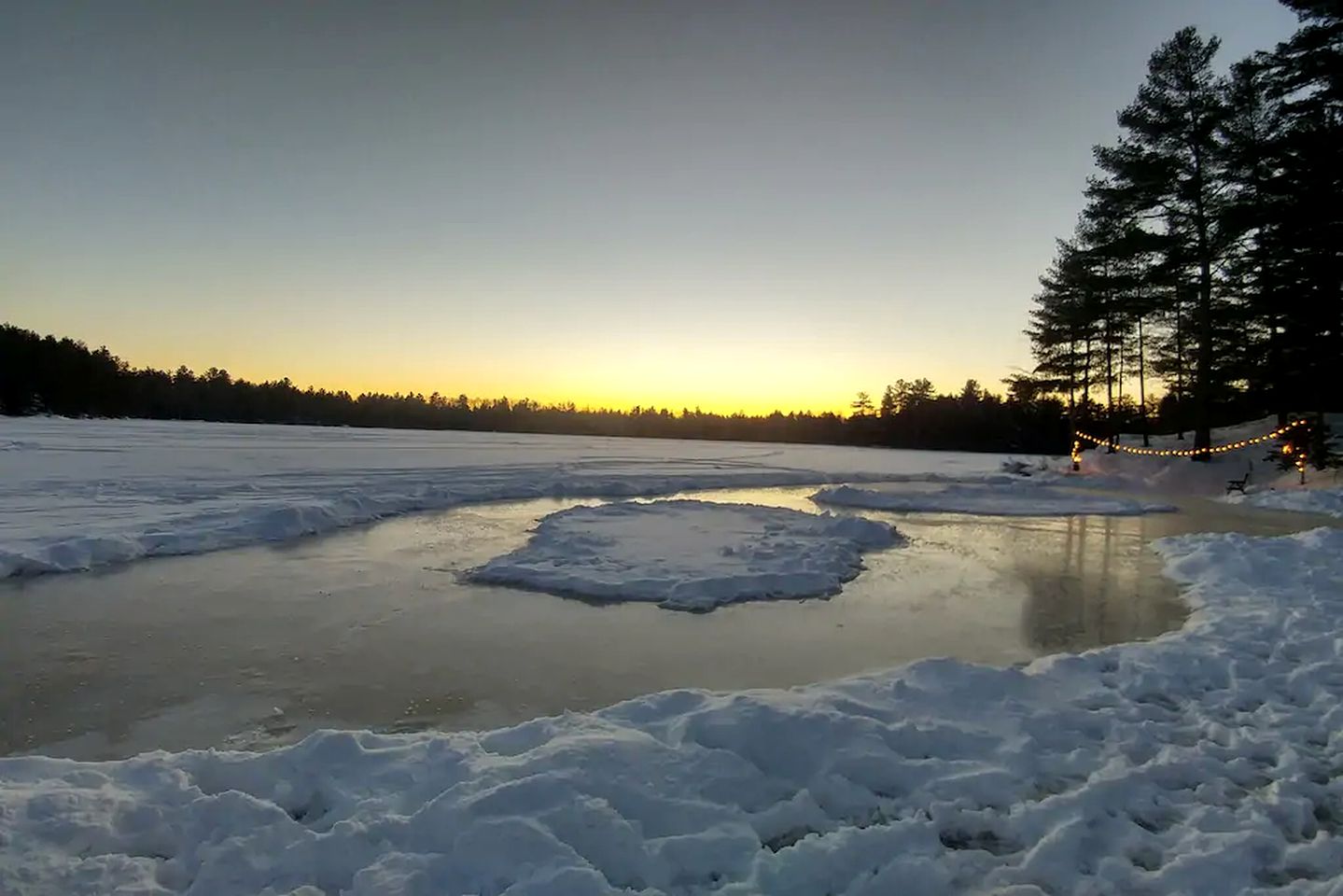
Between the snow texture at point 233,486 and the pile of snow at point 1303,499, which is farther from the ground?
the pile of snow at point 1303,499

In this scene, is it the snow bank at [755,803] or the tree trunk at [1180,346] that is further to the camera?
the tree trunk at [1180,346]

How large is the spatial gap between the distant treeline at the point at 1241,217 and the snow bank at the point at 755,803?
733 inches

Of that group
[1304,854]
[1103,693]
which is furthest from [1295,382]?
[1304,854]

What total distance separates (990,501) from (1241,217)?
9.89 meters

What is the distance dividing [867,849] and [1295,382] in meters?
24.6

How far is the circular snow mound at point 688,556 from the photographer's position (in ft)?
26.5

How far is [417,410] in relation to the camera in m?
111

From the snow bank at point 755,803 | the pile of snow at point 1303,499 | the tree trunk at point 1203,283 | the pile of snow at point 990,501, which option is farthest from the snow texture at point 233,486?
the pile of snow at point 1303,499

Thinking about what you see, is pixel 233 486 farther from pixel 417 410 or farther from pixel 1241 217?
pixel 417 410

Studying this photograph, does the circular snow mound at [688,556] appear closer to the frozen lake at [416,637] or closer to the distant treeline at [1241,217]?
the frozen lake at [416,637]

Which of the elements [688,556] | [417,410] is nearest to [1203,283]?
[688,556]

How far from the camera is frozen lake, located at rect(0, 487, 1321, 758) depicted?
4477 mm

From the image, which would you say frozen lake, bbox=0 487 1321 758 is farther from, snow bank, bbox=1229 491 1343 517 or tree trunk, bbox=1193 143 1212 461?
tree trunk, bbox=1193 143 1212 461

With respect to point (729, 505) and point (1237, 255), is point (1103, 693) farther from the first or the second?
point (1237, 255)
